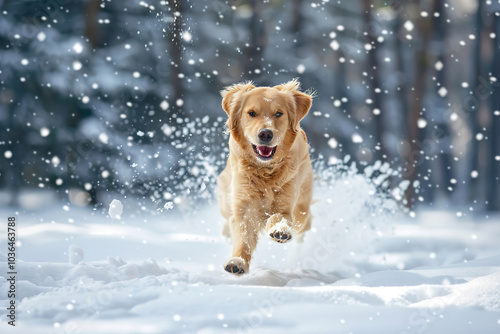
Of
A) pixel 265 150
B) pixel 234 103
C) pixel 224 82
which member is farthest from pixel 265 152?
pixel 224 82

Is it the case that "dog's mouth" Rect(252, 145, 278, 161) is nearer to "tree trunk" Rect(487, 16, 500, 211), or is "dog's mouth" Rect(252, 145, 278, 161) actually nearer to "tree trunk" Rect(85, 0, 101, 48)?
"tree trunk" Rect(85, 0, 101, 48)

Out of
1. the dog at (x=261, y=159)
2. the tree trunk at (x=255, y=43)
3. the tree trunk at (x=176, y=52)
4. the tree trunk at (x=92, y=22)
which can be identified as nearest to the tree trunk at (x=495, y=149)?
the tree trunk at (x=255, y=43)

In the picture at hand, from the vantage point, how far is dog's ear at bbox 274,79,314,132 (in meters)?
3.41

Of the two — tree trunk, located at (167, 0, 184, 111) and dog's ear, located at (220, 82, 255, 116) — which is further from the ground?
tree trunk, located at (167, 0, 184, 111)

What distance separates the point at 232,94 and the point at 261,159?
57cm

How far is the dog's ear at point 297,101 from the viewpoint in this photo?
3.41 metres

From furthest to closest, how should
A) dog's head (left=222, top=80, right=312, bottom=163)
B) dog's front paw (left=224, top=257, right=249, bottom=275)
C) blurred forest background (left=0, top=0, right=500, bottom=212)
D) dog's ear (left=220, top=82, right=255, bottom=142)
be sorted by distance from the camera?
blurred forest background (left=0, top=0, right=500, bottom=212) < dog's ear (left=220, top=82, right=255, bottom=142) < dog's head (left=222, top=80, right=312, bottom=163) < dog's front paw (left=224, top=257, right=249, bottom=275)

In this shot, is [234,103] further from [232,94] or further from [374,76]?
[374,76]

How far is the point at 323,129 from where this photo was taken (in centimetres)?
585

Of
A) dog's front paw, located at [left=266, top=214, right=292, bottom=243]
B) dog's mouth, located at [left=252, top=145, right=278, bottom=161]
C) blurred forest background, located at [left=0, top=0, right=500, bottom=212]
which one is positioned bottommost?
dog's front paw, located at [left=266, top=214, right=292, bottom=243]

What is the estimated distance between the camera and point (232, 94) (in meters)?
3.50

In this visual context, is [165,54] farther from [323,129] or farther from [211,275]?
[211,275]

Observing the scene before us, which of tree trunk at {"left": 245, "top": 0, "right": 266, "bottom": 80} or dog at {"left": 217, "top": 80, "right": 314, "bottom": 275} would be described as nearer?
dog at {"left": 217, "top": 80, "right": 314, "bottom": 275}

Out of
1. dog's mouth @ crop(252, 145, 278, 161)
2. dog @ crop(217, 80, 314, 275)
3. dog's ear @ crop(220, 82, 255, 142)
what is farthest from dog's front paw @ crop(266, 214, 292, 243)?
dog's ear @ crop(220, 82, 255, 142)
